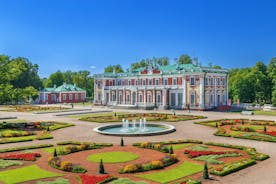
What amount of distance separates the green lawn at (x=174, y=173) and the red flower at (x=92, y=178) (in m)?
1.96

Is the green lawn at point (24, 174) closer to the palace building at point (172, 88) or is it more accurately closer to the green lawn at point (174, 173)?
the green lawn at point (174, 173)

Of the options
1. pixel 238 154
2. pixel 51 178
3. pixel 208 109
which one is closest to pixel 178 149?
pixel 238 154

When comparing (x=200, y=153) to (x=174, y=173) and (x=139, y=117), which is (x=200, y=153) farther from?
(x=139, y=117)

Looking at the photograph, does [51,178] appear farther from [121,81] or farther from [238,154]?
[121,81]

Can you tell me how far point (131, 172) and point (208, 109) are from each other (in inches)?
1840

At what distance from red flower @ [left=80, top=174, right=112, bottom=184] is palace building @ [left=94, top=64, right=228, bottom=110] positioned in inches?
1856

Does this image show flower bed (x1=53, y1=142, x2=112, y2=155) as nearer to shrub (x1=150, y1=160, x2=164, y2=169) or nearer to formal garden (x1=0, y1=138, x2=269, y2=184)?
formal garden (x1=0, y1=138, x2=269, y2=184)

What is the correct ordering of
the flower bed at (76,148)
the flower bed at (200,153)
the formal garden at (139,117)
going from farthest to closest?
the formal garden at (139,117)
the flower bed at (76,148)
the flower bed at (200,153)

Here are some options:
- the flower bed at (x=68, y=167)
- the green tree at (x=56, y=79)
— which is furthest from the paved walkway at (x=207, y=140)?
the green tree at (x=56, y=79)

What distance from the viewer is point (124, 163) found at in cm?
→ 1878

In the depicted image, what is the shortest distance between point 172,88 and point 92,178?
51.7m

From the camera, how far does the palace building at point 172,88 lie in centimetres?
6197

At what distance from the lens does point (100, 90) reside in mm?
81562

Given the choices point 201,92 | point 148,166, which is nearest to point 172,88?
point 201,92
